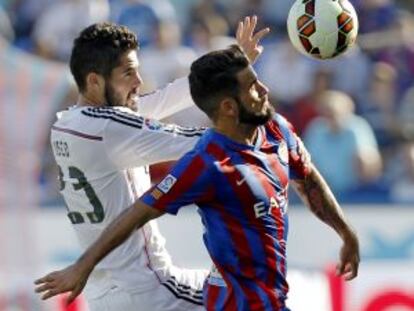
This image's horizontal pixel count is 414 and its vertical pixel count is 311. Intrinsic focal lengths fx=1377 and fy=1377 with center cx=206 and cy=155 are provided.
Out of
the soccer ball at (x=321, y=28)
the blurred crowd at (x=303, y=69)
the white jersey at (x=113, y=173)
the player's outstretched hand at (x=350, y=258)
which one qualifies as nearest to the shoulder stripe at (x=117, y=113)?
the white jersey at (x=113, y=173)

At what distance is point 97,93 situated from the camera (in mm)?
6566

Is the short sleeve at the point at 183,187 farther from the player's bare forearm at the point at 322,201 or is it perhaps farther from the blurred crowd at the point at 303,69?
the blurred crowd at the point at 303,69

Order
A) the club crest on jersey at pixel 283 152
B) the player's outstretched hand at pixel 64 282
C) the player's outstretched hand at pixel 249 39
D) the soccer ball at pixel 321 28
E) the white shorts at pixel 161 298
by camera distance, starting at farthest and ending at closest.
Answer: the soccer ball at pixel 321 28
the player's outstretched hand at pixel 249 39
the white shorts at pixel 161 298
the club crest on jersey at pixel 283 152
the player's outstretched hand at pixel 64 282

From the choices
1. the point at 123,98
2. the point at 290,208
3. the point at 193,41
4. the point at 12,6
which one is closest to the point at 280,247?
the point at 123,98

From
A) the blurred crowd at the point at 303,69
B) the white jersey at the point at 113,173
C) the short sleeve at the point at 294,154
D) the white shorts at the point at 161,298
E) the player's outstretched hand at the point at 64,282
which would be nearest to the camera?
the player's outstretched hand at the point at 64,282

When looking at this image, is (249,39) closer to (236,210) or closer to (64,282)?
(236,210)

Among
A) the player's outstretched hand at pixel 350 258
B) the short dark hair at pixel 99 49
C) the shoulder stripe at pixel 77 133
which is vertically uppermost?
the short dark hair at pixel 99 49

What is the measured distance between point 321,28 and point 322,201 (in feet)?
2.96

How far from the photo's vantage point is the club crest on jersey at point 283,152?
6.19m

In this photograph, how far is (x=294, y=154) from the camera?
6328 mm

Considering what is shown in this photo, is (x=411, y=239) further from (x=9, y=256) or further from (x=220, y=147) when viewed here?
(x=220, y=147)

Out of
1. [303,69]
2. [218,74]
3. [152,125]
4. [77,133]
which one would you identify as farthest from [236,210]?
[303,69]

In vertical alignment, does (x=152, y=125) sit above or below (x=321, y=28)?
below

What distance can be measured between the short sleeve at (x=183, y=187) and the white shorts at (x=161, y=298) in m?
0.74
